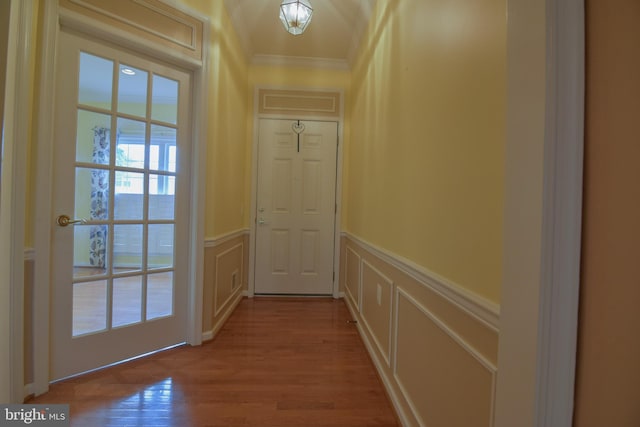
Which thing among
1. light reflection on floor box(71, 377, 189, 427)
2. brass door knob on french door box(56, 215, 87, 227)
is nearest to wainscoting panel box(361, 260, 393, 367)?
light reflection on floor box(71, 377, 189, 427)

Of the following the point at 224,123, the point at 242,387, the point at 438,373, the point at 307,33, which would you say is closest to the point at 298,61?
the point at 307,33

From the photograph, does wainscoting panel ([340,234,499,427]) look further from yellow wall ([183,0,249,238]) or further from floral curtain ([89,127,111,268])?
floral curtain ([89,127,111,268])

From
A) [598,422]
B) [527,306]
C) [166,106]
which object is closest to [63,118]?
[166,106]

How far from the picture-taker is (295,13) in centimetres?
219

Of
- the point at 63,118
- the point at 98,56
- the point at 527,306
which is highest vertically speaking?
the point at 98,56

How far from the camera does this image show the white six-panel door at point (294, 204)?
3463 millimetres

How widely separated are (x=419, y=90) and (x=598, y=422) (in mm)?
1247

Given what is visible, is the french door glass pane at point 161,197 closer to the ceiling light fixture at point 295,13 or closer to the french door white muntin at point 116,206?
the french door white muntin at point 116,206

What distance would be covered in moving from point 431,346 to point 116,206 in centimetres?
194

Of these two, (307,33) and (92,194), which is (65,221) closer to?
(92,194)

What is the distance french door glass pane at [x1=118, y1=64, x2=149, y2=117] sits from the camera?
1.86 meters

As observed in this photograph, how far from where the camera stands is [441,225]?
1107 millimetres

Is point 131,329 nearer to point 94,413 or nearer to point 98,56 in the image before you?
point 94,413

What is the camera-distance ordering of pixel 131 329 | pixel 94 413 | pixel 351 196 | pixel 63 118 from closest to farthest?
pixel 94 413 < pixel 63 118 < pixel 131 329 < pixel 351 196
